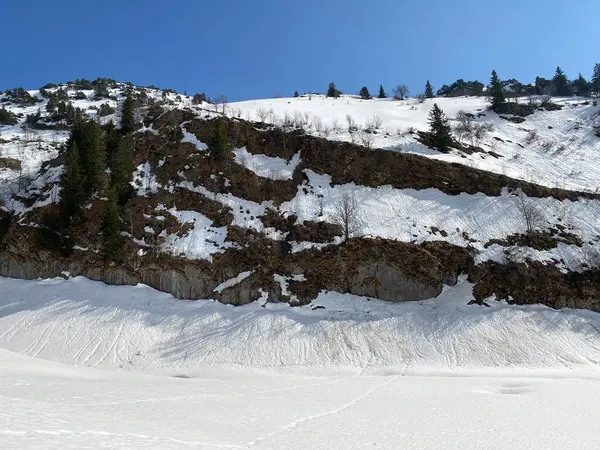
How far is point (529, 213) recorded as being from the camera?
34.6 m

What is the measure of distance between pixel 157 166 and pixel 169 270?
1534 centimetres

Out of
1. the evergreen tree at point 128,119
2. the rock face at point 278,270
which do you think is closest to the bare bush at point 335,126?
the rock face at point 278,270

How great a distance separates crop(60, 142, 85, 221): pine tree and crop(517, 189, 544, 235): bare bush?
4231 centimetres

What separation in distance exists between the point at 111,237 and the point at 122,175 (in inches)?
364

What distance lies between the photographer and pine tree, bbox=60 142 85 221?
34531mm

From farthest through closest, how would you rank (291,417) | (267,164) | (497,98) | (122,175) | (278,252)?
(497,98), (267,164), (122,175), (278,252), (291,417)

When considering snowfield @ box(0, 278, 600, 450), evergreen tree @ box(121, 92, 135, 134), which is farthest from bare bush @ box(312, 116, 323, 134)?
snowfield @ box(0, 278, 600, 450)

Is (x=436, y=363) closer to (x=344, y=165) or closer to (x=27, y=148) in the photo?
(x=344, y=165)

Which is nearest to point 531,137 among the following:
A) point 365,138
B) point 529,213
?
point 365,138

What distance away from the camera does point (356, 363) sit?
78.2 ft

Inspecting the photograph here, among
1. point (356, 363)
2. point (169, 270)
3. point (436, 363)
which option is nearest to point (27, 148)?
point (169, 270)

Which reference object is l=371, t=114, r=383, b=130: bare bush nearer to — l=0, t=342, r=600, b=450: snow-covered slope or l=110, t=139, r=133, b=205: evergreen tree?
l=110, t=139, r=133, b=205: evergreen tree

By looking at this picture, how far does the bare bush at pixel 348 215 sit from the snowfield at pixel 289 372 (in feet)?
23.1

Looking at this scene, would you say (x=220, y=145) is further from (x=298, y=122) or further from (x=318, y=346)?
(x=318, y=346)
